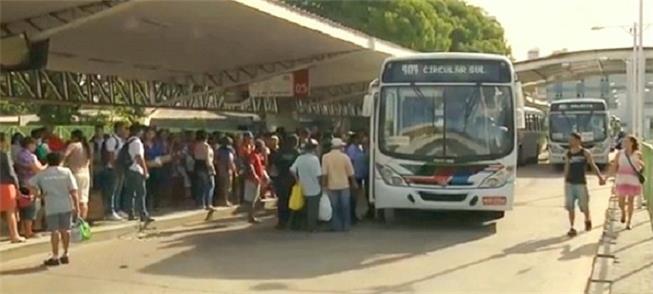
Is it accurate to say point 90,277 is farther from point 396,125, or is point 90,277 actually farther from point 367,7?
point 367,7

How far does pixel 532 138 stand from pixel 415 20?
15.6 meters

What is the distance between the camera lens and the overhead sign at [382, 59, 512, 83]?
15.4 metres

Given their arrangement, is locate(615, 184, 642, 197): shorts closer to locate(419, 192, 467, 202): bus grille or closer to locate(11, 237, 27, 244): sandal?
locate(419, 192, 467, 202): bus grille

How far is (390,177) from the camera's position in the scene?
1541 cm

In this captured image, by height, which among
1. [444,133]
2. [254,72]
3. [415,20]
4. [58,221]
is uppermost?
[415,20]

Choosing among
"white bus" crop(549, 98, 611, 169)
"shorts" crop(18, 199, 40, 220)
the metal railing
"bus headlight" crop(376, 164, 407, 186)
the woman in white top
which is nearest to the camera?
"shorts" crop(18, 199, 40, 220)

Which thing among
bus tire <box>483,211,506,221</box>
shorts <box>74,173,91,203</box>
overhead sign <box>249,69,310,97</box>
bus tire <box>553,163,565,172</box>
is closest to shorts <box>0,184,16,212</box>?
shorts <box>74,173,91,203</box>

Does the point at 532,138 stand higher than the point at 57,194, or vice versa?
the point at 532,138

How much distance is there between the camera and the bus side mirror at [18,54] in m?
14.5

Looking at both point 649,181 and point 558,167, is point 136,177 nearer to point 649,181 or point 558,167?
point 649,181

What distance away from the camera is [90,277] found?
10.6 m

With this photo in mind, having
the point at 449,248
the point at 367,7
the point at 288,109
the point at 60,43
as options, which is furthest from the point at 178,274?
the point at 367,7

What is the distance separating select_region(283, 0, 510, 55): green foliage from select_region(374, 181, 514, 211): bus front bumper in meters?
39.6

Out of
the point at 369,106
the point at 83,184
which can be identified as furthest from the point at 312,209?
the point at 83,184
